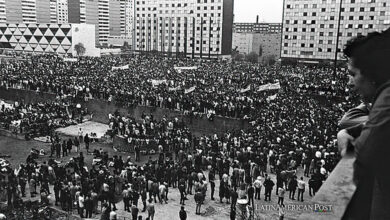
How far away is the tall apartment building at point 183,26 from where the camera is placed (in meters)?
99.7

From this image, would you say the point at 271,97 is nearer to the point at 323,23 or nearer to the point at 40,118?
the point at 40,118

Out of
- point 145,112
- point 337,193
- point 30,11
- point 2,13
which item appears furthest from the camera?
point 30,11

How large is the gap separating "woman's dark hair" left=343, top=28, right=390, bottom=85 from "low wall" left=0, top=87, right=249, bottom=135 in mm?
26785

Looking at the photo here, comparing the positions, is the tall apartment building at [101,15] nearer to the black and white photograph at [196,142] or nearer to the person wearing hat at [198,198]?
the black and white photograph at [196,142]

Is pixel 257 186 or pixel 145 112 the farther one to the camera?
pixel 145 112

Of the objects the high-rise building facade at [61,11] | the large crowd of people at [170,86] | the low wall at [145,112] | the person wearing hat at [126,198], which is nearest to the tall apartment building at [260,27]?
the high-rise building facade at [61,11]

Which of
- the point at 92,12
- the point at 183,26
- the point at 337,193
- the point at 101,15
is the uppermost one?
the point at 92,12

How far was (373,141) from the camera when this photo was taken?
1536 mm

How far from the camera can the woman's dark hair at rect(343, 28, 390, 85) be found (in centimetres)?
183

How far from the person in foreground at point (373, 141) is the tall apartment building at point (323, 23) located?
77899mm

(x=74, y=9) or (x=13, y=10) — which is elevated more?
(x=74, y=9)

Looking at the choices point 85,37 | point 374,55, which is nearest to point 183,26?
point 85,37

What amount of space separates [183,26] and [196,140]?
83347mm

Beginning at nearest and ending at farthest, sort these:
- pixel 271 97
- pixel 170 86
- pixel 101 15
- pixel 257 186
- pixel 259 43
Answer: pixel 257 186 < pixel 271 97 < pixel 170 86 < pixel 259 43 < pixel 101 15
